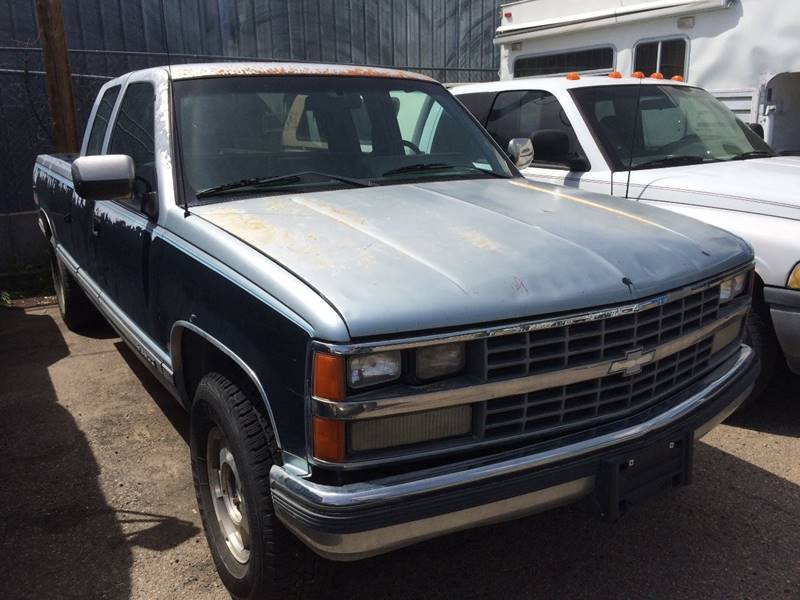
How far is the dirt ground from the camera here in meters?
2.81

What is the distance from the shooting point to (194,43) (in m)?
9.94

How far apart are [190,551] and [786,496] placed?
268 cm

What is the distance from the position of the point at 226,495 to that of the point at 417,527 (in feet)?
3.30

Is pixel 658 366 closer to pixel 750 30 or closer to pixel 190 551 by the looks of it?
pixel 190 551

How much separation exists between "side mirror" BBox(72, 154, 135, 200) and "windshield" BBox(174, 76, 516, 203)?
0.86 feet

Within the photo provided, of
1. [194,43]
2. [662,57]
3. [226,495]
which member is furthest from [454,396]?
[194,43]

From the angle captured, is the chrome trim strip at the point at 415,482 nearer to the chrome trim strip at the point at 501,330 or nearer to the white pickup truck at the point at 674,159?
the chrome trim strip at the point at 501,330

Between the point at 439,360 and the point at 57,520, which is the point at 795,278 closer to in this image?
the point at 439,360

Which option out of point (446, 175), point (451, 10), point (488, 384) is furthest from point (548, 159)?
point (451, 10)

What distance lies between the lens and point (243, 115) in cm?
336

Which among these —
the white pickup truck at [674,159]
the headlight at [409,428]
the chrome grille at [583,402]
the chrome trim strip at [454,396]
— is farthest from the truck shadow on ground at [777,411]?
the headlight at [409,428]

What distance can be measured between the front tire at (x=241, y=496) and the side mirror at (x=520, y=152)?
2.31 m

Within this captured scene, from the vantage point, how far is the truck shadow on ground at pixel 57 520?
113 inches

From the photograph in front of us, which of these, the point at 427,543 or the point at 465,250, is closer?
the point at 465,250
